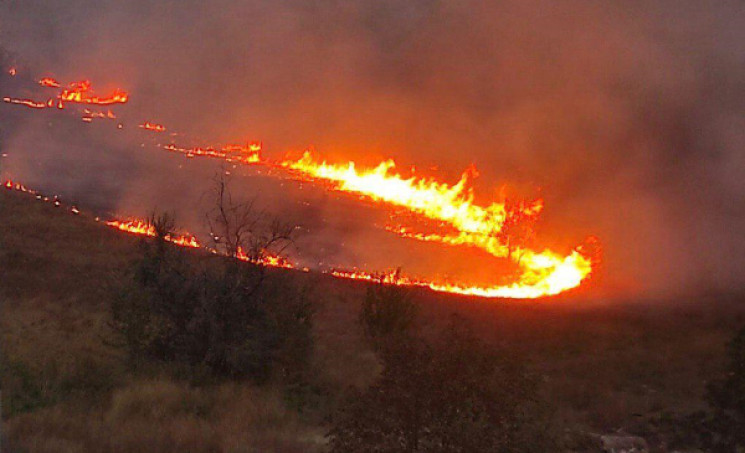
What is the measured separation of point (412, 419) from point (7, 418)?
15.7 ft

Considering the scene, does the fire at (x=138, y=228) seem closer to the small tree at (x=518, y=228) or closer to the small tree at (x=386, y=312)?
the small tree at (x=386, y=312)

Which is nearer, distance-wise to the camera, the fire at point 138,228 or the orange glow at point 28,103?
the fire at point 138,228

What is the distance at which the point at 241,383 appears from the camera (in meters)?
13.4

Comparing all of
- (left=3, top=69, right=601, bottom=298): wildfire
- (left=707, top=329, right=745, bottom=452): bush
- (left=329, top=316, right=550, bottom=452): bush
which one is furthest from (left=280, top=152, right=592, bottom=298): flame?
(left=329, top=316, right=550, bottom=452): bush

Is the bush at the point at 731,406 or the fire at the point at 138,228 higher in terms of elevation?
the fire at the point at 138,228

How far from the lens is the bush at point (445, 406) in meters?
7.19

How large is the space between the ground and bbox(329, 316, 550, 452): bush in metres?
1.18

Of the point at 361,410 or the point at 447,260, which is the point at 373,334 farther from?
the point at 447,260

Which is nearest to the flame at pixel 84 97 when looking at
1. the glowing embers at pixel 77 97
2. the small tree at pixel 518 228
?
the glowing embers at pixel 77 97

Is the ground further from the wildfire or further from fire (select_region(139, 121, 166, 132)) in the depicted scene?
fire (select_region(139, 121, 166, 132))

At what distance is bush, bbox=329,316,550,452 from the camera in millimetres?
7188

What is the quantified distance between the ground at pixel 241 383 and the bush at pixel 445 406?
1.18 m

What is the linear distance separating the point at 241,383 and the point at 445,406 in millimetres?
6655

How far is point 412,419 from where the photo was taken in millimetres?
7535
